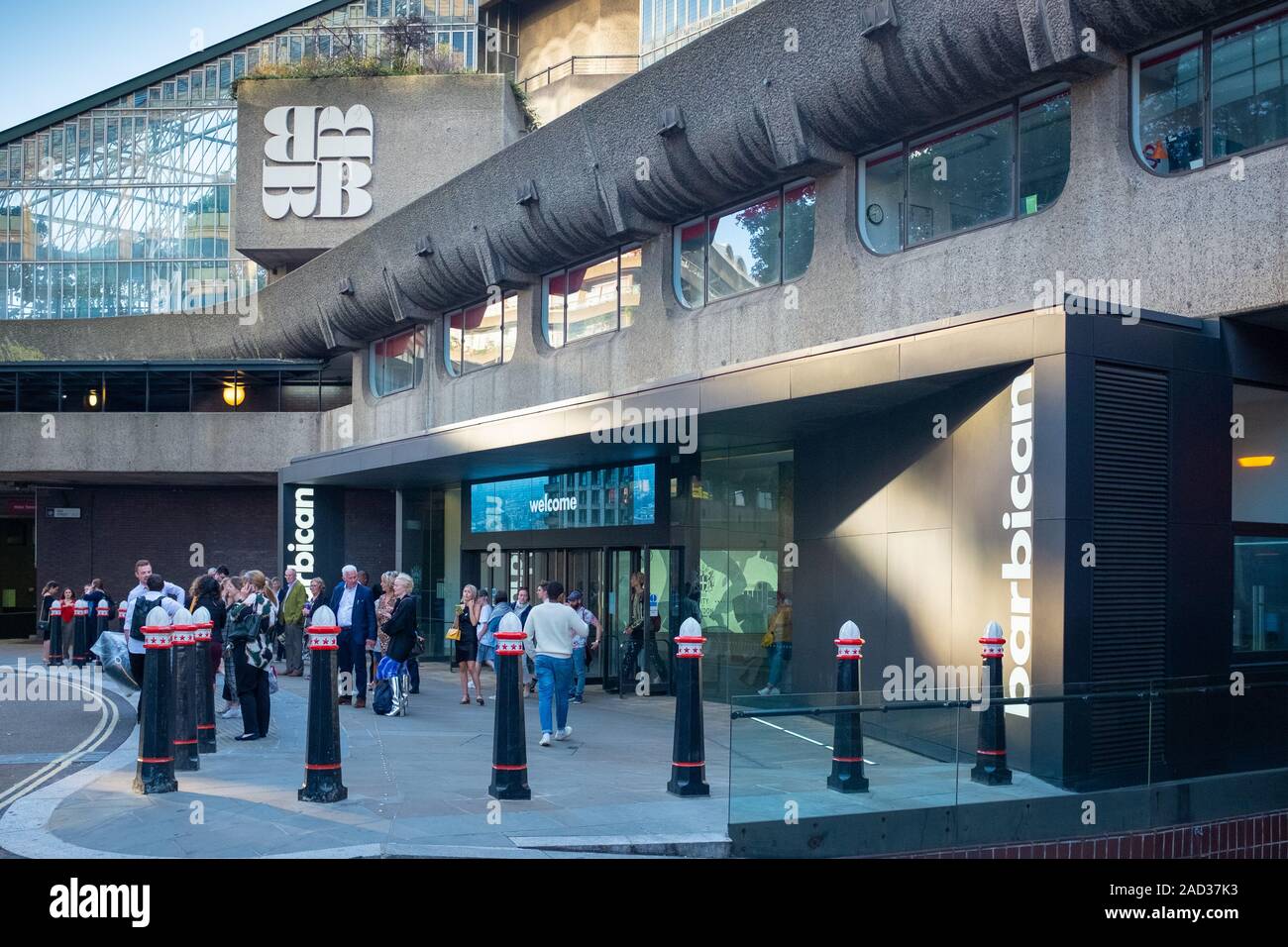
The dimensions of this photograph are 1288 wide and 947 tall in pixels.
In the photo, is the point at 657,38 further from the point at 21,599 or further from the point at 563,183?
the point at 21,599

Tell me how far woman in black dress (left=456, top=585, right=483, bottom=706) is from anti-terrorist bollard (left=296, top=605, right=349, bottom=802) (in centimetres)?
821

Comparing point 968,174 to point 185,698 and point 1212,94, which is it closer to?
point 1212,94

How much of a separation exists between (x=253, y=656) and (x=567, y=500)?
9331mm

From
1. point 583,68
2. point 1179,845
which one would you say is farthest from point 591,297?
point 583,68

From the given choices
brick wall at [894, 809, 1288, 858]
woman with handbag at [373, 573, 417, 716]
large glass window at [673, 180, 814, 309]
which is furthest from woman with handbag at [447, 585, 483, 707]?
brick wall at [894, 809, 1288, 858]

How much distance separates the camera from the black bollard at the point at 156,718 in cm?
1032

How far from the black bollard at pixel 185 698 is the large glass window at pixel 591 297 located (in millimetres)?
10365

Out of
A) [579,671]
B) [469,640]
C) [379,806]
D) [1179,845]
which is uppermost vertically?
[469,640]

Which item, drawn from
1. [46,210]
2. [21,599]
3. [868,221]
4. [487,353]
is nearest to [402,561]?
[487,353]

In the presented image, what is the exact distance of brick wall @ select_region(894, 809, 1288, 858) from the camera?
31.7 feet

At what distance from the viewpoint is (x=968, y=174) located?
586 inches

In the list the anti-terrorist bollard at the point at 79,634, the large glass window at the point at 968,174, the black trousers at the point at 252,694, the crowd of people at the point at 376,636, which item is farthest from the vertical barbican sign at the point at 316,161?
the black trousers at the point at 252,694
